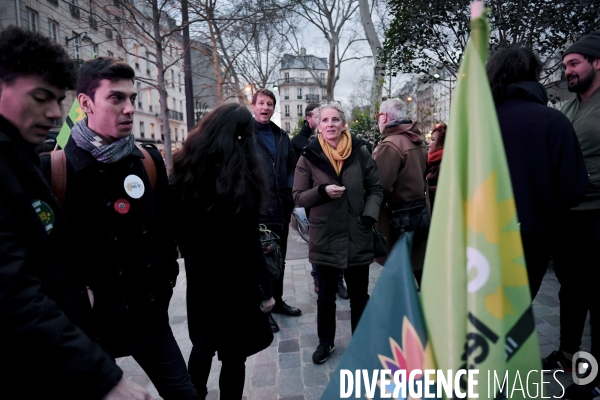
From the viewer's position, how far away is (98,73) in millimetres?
1798

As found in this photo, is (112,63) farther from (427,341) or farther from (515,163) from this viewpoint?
(515,163)

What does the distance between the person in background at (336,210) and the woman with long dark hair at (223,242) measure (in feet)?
2.77

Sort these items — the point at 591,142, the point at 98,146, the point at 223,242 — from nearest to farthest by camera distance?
the point at 98,146, the point at 223,242, the point at 591,142

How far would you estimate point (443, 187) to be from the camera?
33.7 inches

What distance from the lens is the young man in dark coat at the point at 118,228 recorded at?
165 centimetres

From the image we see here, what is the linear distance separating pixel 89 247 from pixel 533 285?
2.45 meters

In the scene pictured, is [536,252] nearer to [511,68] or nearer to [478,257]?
[511,68]

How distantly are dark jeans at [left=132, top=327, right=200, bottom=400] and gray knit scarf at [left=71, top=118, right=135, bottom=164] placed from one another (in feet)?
2.88

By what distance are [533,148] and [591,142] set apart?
0.72 m

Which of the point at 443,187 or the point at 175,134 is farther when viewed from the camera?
the point at 175,134

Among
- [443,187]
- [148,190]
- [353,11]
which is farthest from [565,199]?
[353,11]

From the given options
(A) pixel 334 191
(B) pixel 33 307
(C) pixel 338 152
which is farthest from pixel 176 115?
(B) pixel 33 307

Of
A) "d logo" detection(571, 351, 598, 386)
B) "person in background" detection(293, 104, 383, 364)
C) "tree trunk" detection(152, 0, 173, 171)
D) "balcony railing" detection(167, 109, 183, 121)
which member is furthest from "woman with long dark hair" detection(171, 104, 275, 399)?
"balcony railing" detection(167, 109, 183, 121)

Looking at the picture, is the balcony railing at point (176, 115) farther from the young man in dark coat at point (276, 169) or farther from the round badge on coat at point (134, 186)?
the round badge on coat at point (134, 186)
